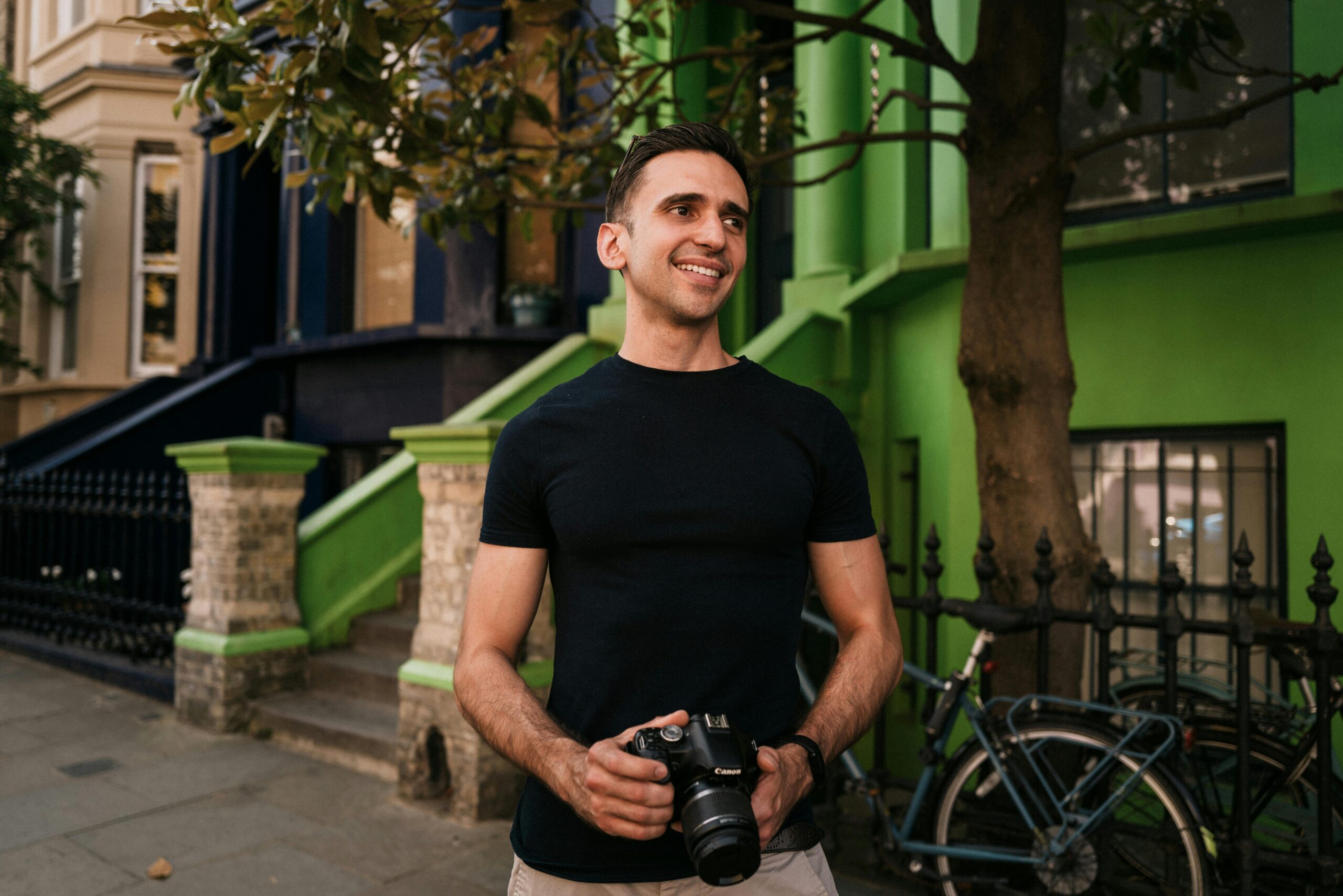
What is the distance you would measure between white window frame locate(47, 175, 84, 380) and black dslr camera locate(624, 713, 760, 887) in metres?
15.7

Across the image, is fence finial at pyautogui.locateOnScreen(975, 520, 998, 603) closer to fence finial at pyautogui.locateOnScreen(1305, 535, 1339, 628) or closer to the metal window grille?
fence finial at pyautogui.locateOnScreen(1305, 535, 1339, 628)

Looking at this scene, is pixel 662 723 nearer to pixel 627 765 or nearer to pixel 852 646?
pixel 627 765

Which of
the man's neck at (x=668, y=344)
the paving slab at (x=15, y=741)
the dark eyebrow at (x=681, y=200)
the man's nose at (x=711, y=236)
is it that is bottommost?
the paving slab at (x=15, y=741)

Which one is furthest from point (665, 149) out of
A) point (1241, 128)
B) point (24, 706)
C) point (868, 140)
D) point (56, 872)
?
point (24, 706)

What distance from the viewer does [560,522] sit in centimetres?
169

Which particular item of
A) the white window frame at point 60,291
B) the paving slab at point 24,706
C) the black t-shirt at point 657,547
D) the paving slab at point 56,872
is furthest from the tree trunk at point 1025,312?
the white window frame at point 60,291

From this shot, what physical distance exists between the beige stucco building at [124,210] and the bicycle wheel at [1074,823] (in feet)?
42.7

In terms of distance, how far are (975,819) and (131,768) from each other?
4717mm

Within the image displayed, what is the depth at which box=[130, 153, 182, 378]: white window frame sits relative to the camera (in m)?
13.9

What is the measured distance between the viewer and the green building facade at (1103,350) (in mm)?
4727

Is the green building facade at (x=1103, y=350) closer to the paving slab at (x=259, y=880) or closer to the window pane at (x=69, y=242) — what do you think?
the paving slab at (x=259, y=880)

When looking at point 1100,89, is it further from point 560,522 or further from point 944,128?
point 560,522

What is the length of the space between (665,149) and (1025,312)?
7.53 feet

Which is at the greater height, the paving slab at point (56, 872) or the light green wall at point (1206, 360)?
the light green wall at point (1206, 360)
